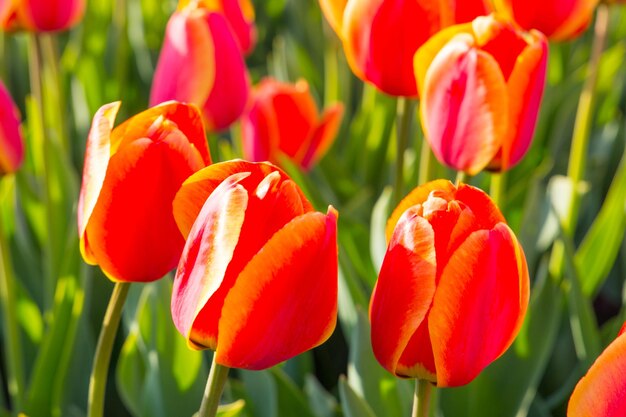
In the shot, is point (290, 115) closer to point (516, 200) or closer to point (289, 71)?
point (516, 200)

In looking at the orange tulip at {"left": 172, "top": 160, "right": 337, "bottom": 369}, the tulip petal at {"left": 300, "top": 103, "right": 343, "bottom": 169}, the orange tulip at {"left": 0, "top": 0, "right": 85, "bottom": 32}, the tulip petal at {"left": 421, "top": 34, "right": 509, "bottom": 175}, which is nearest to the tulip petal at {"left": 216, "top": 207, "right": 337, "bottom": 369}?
the orange tulip at {"left": 172, "top": 160, "right": 337, "bottom": 369}

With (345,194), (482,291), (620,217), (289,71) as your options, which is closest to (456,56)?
(482,291)

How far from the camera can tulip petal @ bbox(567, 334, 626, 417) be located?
47 cm

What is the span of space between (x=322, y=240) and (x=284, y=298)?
1.4 inches

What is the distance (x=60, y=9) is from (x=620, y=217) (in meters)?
0.64

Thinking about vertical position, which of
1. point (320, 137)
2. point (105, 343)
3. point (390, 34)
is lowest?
point (320, 137)

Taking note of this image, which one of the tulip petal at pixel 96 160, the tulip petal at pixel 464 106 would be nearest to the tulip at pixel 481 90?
the tulip petal at pixel 464 106

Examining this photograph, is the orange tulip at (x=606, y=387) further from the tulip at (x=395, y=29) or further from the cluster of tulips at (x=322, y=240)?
the tulip at (x=395, y=29)

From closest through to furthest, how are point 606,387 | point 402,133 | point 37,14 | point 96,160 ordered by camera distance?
1. point 606,387
2. point 96,160
3. point 402,133
4. point 37,14

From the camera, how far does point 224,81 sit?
1.00 metres

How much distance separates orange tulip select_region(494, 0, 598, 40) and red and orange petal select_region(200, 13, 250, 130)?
249 millimetres

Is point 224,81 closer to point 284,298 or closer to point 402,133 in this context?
point 402,133

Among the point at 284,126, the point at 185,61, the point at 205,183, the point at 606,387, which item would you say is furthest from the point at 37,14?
the point at 606,387

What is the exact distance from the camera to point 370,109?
A: 160cm
